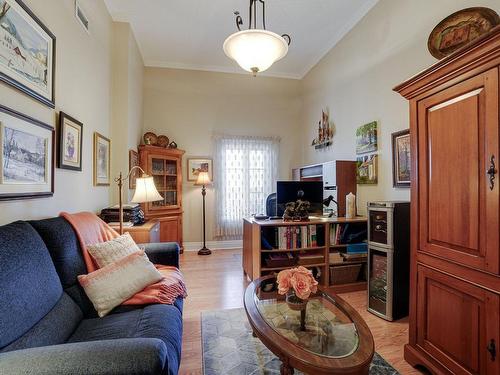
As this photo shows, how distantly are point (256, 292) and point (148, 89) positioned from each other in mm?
4266

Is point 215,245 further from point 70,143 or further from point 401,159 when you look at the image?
point 401,159

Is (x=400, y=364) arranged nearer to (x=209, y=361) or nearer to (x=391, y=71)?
(x=209, y=361)

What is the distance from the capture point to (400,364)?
170 cm

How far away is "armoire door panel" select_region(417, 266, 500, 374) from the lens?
1.25 metres

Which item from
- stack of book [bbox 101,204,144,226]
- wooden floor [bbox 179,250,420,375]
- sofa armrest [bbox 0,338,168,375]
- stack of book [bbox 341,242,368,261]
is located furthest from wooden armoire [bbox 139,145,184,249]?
sofa armrest [bbox 0,338,168,375]

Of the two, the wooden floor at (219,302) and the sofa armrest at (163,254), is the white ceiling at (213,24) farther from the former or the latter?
the wooden floor at (219,302)

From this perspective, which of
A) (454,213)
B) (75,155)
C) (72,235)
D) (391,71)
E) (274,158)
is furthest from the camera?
(274,158)

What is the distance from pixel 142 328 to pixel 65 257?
0.64 metres

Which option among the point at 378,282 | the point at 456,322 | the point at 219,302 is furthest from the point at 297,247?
the point at 456,322

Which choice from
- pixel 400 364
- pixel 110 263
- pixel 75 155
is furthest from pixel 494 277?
pixel 75 155

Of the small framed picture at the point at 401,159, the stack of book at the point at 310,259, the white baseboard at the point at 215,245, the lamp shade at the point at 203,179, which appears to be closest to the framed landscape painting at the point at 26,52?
the stack of book at the point at 310,259

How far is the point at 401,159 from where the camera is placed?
2.70m

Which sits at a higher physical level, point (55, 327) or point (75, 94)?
point (75, 94)

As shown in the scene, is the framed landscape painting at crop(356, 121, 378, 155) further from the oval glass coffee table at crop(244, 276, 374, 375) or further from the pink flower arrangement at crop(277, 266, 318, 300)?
the pink flower arrangement at crop(277, 266, 318, 300)
